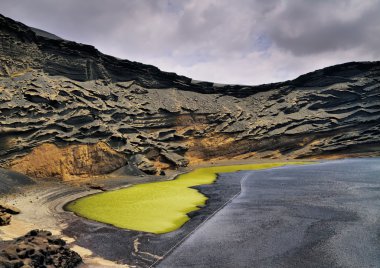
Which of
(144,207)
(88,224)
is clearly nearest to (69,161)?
(144,207)

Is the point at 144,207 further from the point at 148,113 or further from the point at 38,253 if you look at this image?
the point at 148,113

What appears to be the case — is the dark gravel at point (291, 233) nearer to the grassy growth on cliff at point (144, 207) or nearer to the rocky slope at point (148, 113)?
the grassy growth on cliff at point (144, 207)

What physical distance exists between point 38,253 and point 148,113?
56778 millimetres

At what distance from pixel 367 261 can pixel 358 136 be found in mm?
69665

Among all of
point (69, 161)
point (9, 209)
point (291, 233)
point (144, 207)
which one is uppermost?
point (69, 161)

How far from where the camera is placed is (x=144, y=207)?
95.2 feet

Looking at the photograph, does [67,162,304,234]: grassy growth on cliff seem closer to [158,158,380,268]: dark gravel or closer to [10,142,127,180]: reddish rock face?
[158,158,380,268]: dark gravel

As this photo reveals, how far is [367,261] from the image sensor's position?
50.3 feet

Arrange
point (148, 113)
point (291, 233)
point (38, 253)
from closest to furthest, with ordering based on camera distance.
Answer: point (38, 253)
point (291, 233)
point (148, 113)

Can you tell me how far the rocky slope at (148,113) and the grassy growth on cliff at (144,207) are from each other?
14.0m

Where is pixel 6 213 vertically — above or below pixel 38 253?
above

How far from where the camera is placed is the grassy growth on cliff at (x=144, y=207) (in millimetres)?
23781

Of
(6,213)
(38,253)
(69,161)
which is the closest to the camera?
(38,253)

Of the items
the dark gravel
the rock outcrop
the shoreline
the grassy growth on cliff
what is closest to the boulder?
the rock outcrop
